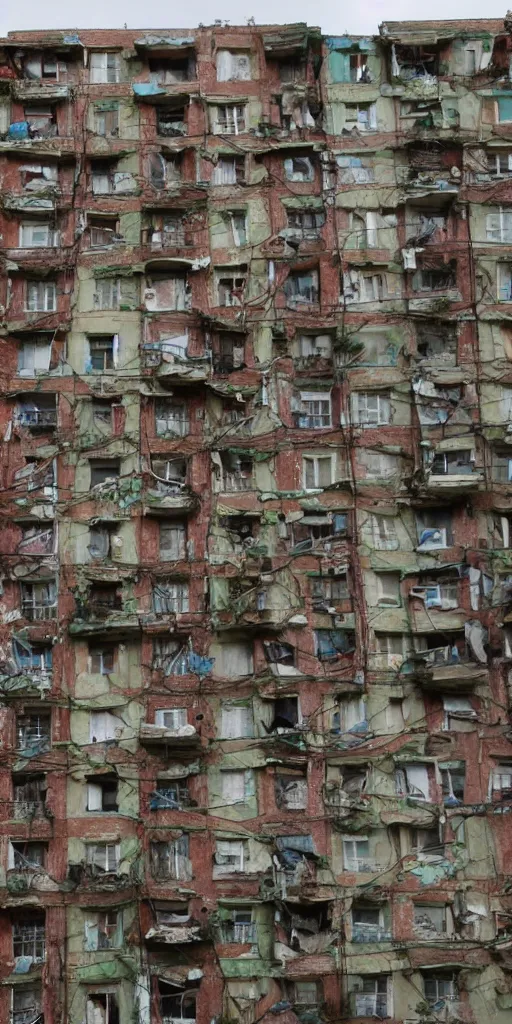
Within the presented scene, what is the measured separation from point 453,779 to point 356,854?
4521 millimetres

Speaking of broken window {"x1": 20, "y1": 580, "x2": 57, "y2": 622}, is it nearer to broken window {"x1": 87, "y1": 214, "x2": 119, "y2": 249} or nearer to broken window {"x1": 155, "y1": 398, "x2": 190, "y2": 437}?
broken window {"x1": 155, "y1": 398, "x2": 190, "y2": 437}

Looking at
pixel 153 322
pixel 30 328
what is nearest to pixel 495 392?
pixel 153 322

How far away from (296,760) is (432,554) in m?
9.43

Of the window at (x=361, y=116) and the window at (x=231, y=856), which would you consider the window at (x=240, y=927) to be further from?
the window at (x=361, y=116)

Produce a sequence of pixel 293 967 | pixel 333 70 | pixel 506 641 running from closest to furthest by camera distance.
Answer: pixel 293 967 → pixel 506 641 → pixel 333 70

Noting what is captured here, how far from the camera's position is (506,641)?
6128 cm

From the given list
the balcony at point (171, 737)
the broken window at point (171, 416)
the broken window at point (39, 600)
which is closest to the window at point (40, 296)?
the broken window at point (171, 416)

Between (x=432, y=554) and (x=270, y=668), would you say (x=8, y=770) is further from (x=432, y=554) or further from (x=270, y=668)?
(x=432, y=554)

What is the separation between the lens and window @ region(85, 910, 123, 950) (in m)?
58.6

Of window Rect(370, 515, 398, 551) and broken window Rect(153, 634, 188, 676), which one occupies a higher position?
window Rect(370, 515, 398, 551)

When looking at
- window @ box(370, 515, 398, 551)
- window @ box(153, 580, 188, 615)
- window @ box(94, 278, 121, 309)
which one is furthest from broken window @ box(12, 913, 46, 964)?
window @ box(94, 278, 121, 309)

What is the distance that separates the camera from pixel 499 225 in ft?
217

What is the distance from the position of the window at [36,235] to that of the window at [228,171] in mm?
6939

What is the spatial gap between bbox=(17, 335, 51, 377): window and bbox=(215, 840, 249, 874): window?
1986cm
